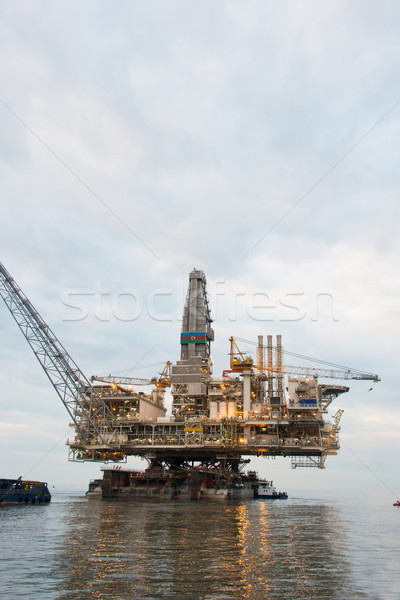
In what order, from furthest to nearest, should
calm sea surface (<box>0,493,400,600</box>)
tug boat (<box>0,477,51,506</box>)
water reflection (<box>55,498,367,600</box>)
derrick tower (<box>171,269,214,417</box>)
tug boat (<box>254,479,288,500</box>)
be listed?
tug boat (<box>254,479,288,500</box>) < derrick tower (<box>171,269,214,417</box>) < tug boat (<box>0,477,51,506</box>) < calm sea surface (<box>0,493,400,600</box>) < water reflection (<box>55,498,367,600</box>)

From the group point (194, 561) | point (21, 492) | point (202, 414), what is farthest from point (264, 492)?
point (194, 561)

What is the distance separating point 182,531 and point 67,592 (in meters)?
24.7

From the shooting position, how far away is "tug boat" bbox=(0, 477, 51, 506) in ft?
293

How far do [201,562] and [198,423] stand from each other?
8213 cm

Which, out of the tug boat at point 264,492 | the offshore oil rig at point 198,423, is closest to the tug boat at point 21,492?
the offshore oil rig at point 198,423

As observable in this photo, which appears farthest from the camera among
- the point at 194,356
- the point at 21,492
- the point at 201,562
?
the point at 194,356

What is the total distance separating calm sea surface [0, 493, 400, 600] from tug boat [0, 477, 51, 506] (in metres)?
35.4

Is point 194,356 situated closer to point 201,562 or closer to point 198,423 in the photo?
point 198,423

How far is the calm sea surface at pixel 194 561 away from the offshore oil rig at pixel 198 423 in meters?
52.3

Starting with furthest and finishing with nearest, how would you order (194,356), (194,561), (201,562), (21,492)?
1. (194,356)
2. (21,492)
3. (194,561)
4. (201,562)

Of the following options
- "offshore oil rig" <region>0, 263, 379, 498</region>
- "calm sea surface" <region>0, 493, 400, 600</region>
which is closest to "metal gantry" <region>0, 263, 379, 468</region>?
"offshore oil rig" <region>0, 263, 379, 498</region>

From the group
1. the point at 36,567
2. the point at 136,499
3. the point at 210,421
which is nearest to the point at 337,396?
the point at 210,421

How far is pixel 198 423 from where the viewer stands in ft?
376

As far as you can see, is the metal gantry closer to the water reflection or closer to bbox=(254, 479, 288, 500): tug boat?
bbox=(254, 479, 288, 500): tug boat
